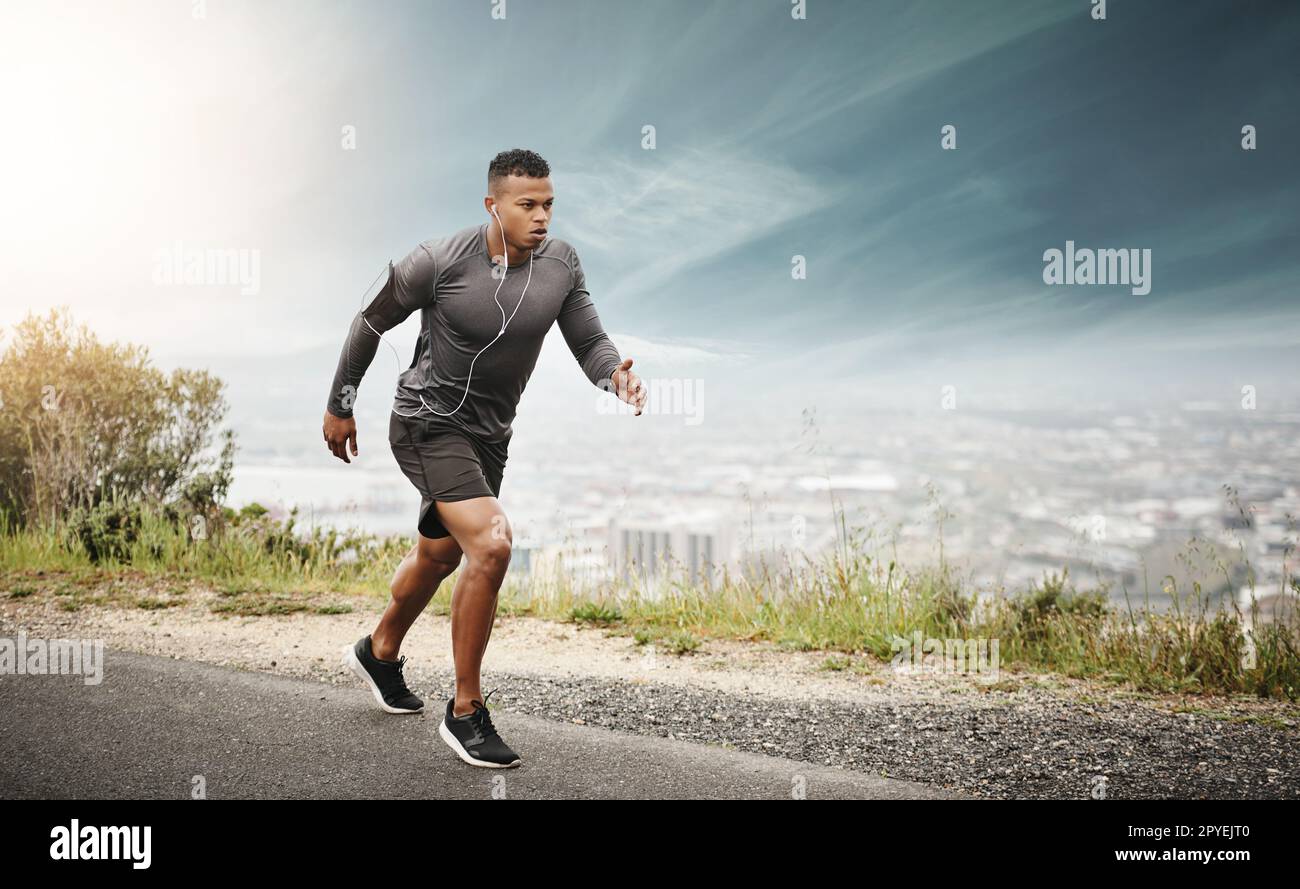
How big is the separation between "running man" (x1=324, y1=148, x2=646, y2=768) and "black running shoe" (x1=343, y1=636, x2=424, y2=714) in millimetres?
394

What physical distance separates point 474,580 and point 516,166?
172 centimetres

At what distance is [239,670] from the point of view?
5566mm

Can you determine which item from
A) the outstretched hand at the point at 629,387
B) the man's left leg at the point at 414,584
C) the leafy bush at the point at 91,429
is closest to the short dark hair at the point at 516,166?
the outstretched hand at the point at 629,387

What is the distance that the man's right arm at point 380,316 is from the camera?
4.13m

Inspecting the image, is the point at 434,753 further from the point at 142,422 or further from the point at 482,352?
the point at 142,422

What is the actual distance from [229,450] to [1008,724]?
9045 mm

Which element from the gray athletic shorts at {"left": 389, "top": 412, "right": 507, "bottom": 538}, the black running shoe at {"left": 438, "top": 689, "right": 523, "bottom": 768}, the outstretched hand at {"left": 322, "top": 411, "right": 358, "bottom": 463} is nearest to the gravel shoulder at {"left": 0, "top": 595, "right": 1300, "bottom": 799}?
the black running shoe at {"left": 438, "top": 689, "right": 523, "bottom": 768}

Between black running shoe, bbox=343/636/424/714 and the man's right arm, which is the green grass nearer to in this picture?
black running shoe, bbox=343/636/424/714

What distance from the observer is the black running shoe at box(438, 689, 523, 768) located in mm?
3846

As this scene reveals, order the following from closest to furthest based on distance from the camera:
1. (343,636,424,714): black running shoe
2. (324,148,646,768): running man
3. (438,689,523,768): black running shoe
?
(438,689,523,768): black running shoe, (324,148,646,768): running man, (343,636,424,714): black running shoe

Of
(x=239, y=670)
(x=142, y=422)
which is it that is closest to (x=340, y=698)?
(x=239, y=670)

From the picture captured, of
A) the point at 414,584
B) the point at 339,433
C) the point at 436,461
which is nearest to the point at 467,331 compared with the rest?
the point at 436,461
